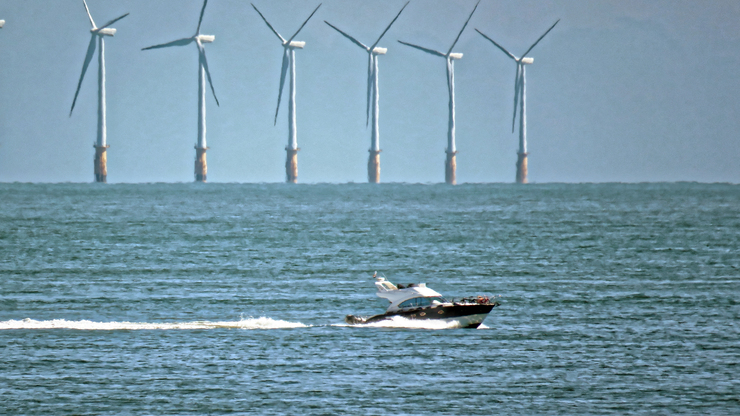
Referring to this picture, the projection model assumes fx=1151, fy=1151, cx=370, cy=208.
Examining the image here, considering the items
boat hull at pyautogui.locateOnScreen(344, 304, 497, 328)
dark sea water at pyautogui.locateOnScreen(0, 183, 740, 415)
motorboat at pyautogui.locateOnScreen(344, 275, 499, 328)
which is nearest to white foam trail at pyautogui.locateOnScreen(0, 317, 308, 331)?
dark sea water at pyautogui.locateOnScreen(0, 183, 740, 415)

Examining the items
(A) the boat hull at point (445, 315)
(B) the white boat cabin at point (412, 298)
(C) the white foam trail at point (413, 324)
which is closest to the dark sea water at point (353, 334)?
(C) the white foam trail at point (413, 324)

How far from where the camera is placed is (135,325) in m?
59.7

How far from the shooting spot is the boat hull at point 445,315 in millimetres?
60594

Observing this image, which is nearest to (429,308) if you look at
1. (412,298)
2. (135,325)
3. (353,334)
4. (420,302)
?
(420,302)

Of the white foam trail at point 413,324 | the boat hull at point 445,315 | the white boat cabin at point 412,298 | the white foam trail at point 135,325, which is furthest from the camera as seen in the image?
the white foam trail at point 413,324

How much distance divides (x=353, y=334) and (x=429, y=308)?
4874mm

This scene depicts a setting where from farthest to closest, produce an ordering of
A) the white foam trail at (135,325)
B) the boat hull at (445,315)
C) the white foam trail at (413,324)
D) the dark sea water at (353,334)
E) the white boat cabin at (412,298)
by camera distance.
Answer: the white foam trail at (413,324), the white boat cabin at (412,298), the boat hull at (445,315), the white foam trail at (135,325), the dark sea water at (353,334)

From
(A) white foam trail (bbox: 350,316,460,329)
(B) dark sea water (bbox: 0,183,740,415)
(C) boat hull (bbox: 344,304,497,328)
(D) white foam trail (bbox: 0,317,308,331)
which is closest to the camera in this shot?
(B) dark sea water (bbox: 0,183,740,415)

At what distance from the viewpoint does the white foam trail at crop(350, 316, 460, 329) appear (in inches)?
2399

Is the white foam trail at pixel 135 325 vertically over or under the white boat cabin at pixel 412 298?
under

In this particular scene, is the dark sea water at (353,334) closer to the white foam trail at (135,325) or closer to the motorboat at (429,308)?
the white foam trail at (135,325)

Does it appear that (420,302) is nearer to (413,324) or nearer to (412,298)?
(412,298)

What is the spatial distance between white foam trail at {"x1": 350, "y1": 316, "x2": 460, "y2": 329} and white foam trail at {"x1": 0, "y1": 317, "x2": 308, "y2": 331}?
412cm

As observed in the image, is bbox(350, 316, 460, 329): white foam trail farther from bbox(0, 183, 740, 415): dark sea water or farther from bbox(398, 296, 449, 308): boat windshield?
bbox(398, 296, 449, 308): boat windshield
